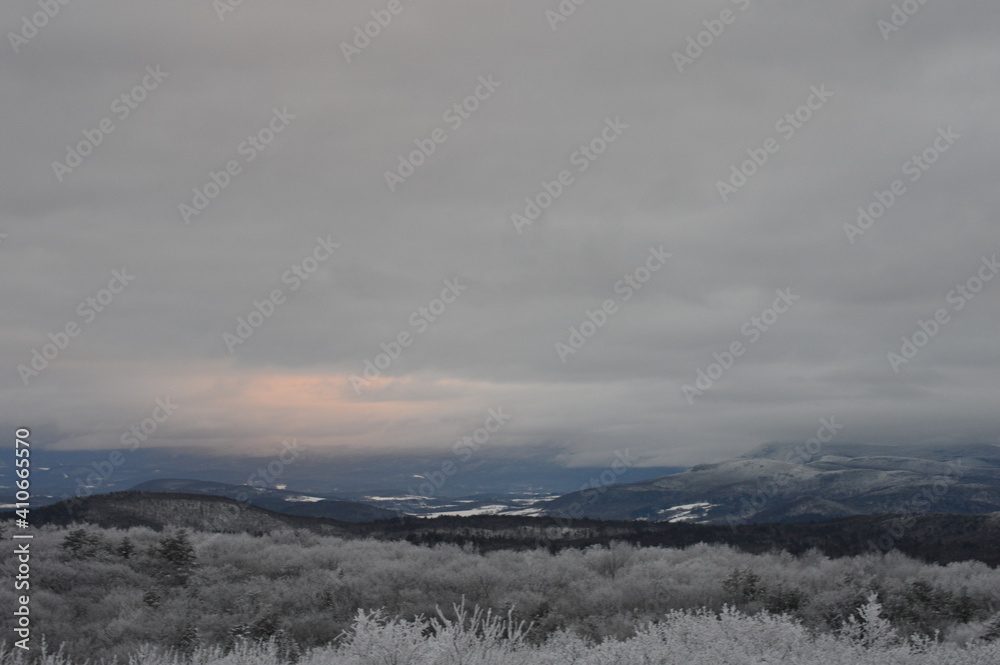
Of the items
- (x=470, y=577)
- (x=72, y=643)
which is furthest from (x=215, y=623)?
(x=470, y=577)

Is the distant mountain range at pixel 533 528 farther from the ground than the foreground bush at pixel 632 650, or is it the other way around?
the foreground bush at pixel 632 650

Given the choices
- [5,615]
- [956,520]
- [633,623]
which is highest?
[5,615]

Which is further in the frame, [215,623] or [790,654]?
[215,623]

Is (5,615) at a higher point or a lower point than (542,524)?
higher

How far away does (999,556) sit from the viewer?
4941 cm

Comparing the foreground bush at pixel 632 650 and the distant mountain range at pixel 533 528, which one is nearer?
the foreground bush at pixel 632 650

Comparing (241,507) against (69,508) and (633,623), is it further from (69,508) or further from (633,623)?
(633,623)

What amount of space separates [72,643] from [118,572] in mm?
7513

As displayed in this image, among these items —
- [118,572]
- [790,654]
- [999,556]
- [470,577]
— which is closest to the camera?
[790,654]

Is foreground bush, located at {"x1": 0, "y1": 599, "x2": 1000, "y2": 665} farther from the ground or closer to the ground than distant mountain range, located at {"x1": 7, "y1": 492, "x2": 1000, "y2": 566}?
farther from the ground

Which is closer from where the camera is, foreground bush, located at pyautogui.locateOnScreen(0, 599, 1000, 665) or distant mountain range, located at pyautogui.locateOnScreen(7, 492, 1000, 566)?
foreground bush, located at pyautogui.locateOnScreen(0, 599, 1000, 665)

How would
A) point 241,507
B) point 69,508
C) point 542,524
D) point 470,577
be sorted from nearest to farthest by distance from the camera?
point 470,577 < point 69,508 < point 241,507 < point 542,524

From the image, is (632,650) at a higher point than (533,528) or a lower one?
higher

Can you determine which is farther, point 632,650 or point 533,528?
point 533,528
